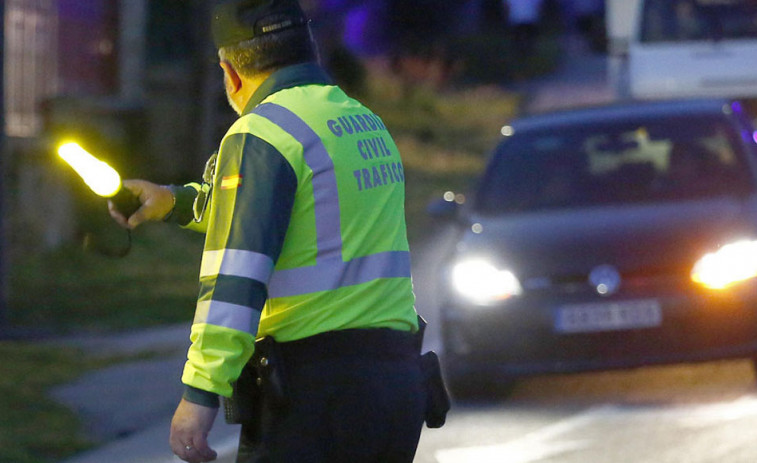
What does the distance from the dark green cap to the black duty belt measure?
66 centimetres

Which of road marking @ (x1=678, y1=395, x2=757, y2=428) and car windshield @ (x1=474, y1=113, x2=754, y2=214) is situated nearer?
road marking @ (x1=678, y1=395, x2=757, y2=428)

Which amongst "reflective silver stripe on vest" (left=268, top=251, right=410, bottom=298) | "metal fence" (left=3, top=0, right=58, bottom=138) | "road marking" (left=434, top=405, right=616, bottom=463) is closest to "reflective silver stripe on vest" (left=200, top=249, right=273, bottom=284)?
"reflective silver stripe on vest" (left=268, top=251, right=410, bottom=298)

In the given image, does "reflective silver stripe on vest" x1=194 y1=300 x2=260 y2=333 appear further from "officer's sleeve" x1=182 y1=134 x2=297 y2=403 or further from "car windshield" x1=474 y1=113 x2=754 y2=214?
"car windshield" x1=474 y1=113 x2=754 y2=214

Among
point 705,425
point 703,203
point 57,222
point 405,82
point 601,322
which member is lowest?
point 705,425

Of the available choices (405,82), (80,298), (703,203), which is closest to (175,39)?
(80,298)

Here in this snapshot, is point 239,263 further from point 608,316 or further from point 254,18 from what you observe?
point 608,316

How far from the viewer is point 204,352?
11.0ft

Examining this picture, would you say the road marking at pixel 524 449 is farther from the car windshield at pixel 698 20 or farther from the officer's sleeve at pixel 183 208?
the car windshield at pixel 698 20

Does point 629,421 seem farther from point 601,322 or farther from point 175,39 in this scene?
point 175,39

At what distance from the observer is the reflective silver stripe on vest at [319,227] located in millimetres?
3475

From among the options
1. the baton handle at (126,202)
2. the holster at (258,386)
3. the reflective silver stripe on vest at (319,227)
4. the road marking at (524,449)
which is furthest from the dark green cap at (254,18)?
the road marking at (524,449)

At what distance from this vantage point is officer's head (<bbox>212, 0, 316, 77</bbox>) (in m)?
3.57

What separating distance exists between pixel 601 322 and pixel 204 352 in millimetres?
4967

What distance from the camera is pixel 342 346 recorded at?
3502mm
